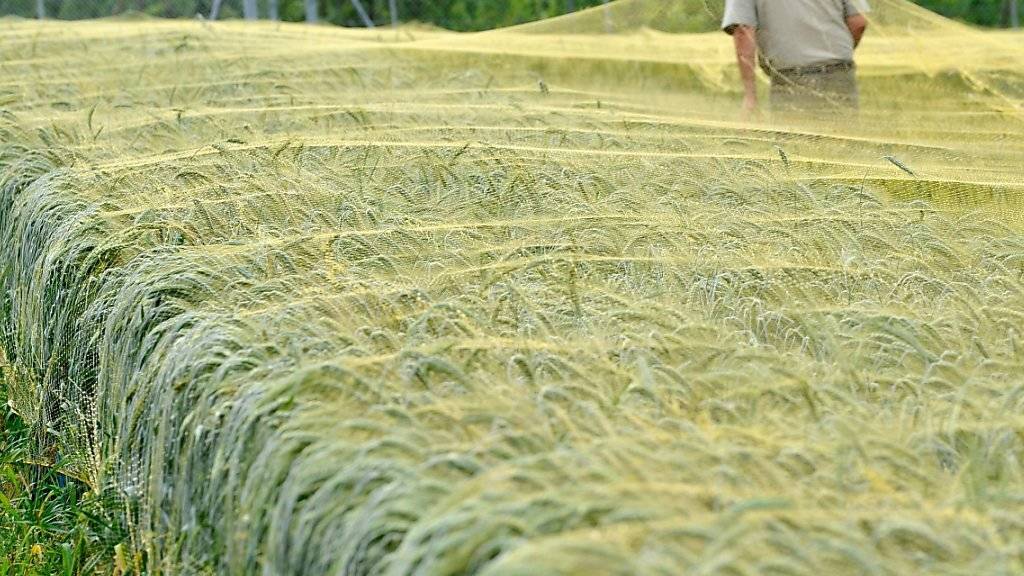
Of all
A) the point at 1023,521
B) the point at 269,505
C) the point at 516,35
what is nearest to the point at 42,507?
the point at 269,505

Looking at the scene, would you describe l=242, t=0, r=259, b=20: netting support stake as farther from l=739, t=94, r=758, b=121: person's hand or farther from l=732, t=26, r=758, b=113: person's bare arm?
l=739, t=94, r=758, b=121: person's hand

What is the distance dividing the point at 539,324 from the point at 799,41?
3879mm

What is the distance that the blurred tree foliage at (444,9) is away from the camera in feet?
48.8

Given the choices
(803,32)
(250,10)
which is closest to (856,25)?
(803,32)

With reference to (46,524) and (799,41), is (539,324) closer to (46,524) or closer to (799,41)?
(46,524)

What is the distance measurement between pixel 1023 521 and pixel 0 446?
394 centimetres

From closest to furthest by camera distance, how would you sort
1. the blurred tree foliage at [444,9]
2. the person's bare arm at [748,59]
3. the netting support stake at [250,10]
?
the person's bare arm at [748,59] → the netting support stake at [250,10] → the blurred tree foliage at [444,9]

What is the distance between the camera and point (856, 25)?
249 inches

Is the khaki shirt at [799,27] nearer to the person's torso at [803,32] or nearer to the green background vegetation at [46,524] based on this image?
the person's torso at [803,32]

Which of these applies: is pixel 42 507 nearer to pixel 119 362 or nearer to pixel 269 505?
pixel 119 362

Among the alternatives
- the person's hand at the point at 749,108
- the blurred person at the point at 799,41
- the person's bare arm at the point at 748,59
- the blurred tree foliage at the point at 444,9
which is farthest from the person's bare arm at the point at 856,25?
the blurred tree foliage at the point at 444,9

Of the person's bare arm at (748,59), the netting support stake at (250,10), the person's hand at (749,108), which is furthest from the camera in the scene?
the netting support stake at (250,10)

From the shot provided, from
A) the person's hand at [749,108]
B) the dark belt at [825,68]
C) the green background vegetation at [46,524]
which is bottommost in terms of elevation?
the green background vegetation at [46,524]

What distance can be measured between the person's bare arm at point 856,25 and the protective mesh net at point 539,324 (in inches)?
5.4
